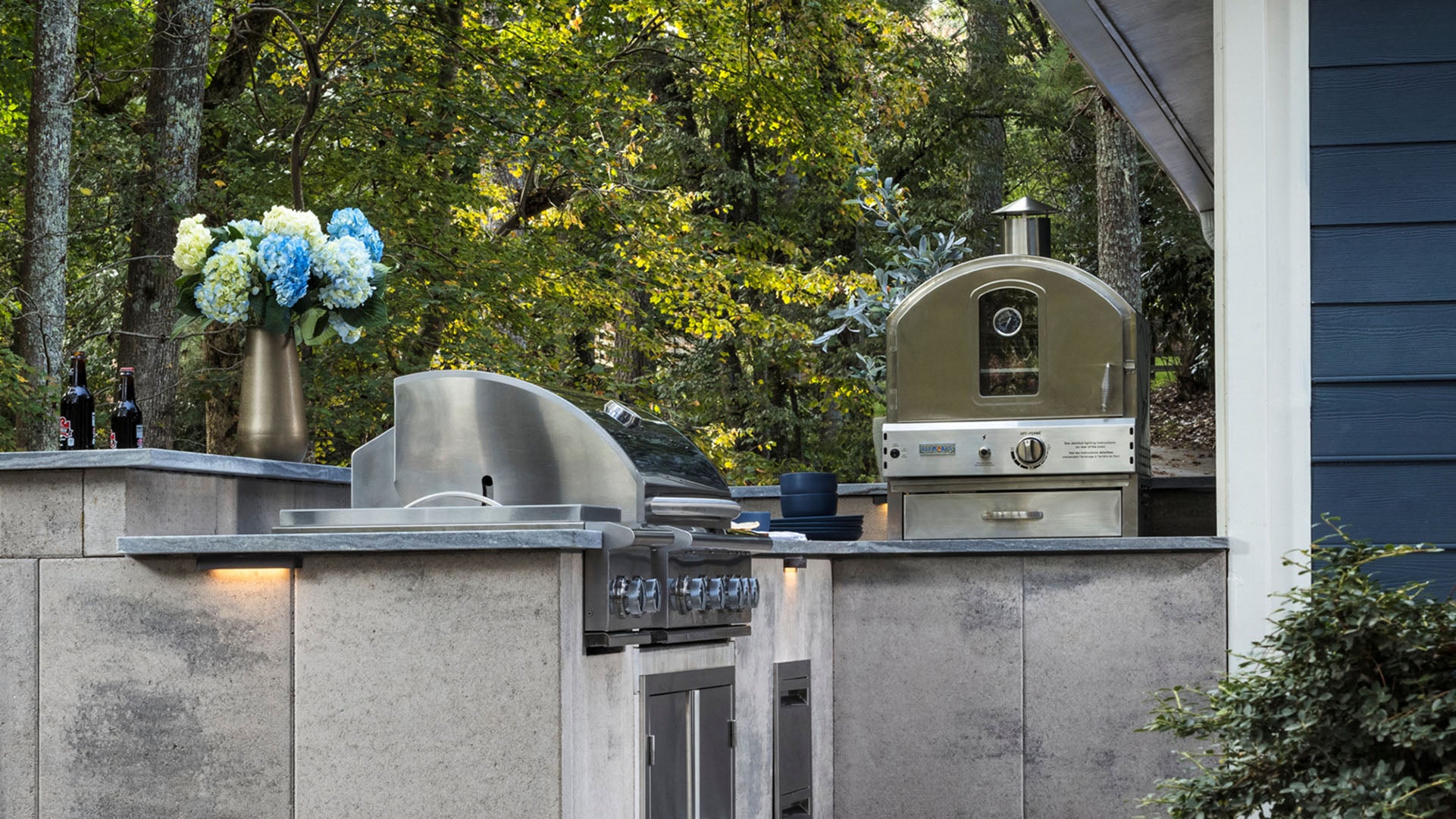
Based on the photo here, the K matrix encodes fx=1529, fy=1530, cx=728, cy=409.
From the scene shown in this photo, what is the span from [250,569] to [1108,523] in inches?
112

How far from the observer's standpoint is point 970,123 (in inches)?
621

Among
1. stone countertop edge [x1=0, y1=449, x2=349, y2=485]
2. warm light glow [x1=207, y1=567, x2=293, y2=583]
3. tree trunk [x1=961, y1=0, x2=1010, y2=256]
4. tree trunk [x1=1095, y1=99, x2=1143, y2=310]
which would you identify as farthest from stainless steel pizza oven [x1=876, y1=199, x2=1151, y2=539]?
tree trunk [x1=961, y1=0, x2=1010, y2=256]

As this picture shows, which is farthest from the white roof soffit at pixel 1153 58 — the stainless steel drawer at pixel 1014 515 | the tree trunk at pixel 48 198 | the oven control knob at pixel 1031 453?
the tree trunk at pixel 48 198

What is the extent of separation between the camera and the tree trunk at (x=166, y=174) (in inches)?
367

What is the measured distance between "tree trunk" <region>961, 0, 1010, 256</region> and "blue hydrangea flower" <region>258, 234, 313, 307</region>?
40.0 feet

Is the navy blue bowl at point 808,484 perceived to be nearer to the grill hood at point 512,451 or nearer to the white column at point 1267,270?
the white column at point 1267,270

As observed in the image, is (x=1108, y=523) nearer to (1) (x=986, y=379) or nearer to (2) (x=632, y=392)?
(1) (x=986, y=379)

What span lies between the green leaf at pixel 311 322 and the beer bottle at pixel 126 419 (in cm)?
40

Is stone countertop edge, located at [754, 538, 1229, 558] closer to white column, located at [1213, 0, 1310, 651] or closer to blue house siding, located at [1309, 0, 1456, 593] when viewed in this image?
white column, located at [1213, 0, 1310, 651]

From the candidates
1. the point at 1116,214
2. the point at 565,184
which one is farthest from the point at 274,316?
the point at 1116,214

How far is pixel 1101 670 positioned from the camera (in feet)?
15.0

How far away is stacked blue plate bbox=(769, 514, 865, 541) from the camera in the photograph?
515 centimetres

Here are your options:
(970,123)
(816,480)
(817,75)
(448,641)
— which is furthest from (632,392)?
(448,641)

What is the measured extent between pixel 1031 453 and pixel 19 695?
302 centimetres
